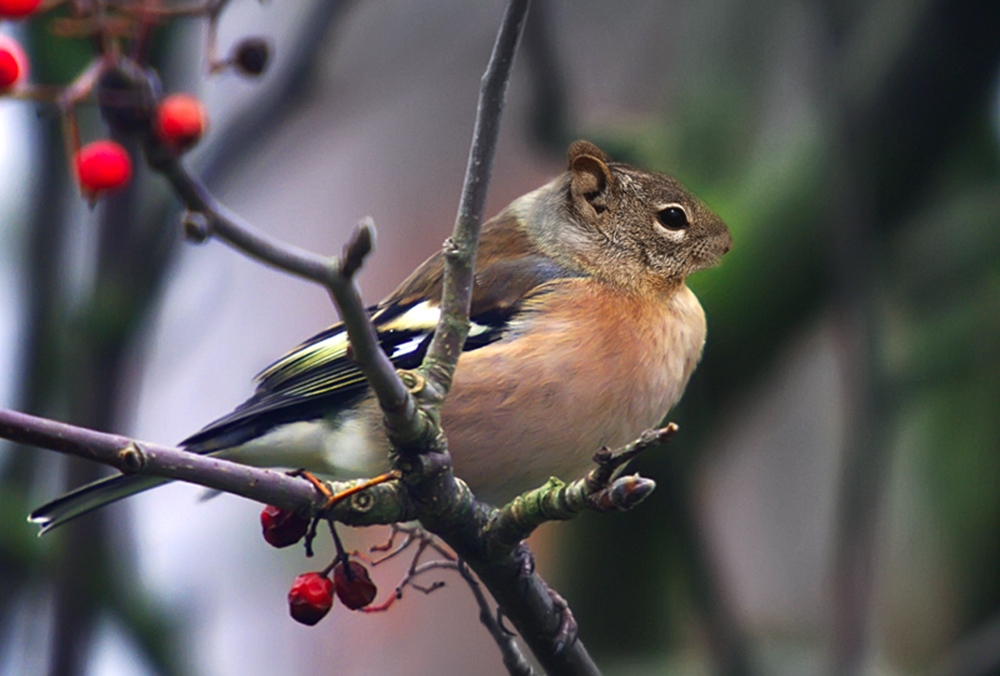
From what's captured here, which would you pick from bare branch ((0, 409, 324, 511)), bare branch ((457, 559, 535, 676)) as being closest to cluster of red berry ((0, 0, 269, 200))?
bare branch ((0, 409, 324, 511))

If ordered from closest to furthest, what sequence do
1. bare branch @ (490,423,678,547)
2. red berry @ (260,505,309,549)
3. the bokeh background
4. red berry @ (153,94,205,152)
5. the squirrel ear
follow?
red berry @ (153,94,205,152) → bare branch @ (490,423,678,547) → red berry @ (260,505,309,549) → the squirrel ear → the bokeh background

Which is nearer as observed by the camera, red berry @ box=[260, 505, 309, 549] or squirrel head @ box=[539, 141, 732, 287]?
Answer: red berry @ box=[260, 505, 309, 549]

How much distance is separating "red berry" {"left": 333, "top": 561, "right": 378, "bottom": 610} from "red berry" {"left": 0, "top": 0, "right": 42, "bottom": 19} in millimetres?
1098

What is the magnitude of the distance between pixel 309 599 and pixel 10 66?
1070 mm

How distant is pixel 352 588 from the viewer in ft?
7.02

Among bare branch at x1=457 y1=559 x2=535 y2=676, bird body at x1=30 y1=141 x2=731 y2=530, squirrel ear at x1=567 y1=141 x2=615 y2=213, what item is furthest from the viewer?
squirrel ear at x1=567 y1=141 x2=615 y2=213

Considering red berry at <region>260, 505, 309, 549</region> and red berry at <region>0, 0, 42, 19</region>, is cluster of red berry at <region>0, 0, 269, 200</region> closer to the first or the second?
red berry at <region>0, 0, 42, 19</region>

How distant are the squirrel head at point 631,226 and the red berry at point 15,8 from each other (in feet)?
5.56

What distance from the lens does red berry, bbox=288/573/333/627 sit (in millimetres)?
2109

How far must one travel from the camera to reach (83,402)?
3.59 m

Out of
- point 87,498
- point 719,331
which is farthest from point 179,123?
point 719,331

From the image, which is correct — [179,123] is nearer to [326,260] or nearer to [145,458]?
[326,260]

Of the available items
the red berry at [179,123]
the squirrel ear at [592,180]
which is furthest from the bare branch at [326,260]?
the squirrel ear at [592,180]

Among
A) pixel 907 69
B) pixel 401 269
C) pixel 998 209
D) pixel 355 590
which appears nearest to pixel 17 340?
pixel 355 590
